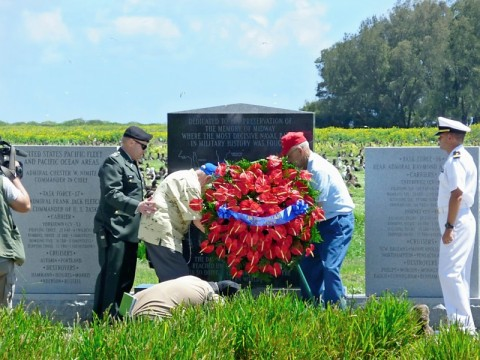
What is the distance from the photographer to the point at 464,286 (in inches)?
339

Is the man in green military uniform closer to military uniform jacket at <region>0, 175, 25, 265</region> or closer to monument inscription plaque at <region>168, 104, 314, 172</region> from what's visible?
monument inscription plaque at <region>168, 104, 314, 172</region>

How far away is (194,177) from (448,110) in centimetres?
4340

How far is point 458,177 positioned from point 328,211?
3.78 feet

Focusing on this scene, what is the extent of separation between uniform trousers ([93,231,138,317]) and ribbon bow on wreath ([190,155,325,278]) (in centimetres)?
175

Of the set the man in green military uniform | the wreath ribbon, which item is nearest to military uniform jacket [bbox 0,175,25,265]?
the man in green military uniform

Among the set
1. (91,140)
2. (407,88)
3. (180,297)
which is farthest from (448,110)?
(180,297)

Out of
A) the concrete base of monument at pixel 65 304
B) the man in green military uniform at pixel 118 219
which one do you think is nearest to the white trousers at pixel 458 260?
the man in green military uniform at pixel 118 219

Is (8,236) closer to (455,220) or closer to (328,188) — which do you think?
(328,188)

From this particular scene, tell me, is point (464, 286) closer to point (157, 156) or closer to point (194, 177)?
point (194, 177)

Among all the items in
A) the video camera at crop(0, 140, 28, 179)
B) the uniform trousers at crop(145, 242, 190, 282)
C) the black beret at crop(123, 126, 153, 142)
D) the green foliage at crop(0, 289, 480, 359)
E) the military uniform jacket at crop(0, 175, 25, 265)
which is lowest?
the green foliage at crop(0, 289, 480, 359)

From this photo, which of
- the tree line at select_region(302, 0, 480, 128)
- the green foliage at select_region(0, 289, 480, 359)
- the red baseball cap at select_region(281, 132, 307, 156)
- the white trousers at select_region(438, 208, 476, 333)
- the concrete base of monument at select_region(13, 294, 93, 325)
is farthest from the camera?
the tree line at select_region(302, 0, 480, 128)

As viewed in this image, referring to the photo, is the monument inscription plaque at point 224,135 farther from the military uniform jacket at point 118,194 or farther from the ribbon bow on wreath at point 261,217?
the ribbon bow on wreath at point 261,217

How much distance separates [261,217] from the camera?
7.63 metres

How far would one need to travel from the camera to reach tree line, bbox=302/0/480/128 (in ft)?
159
